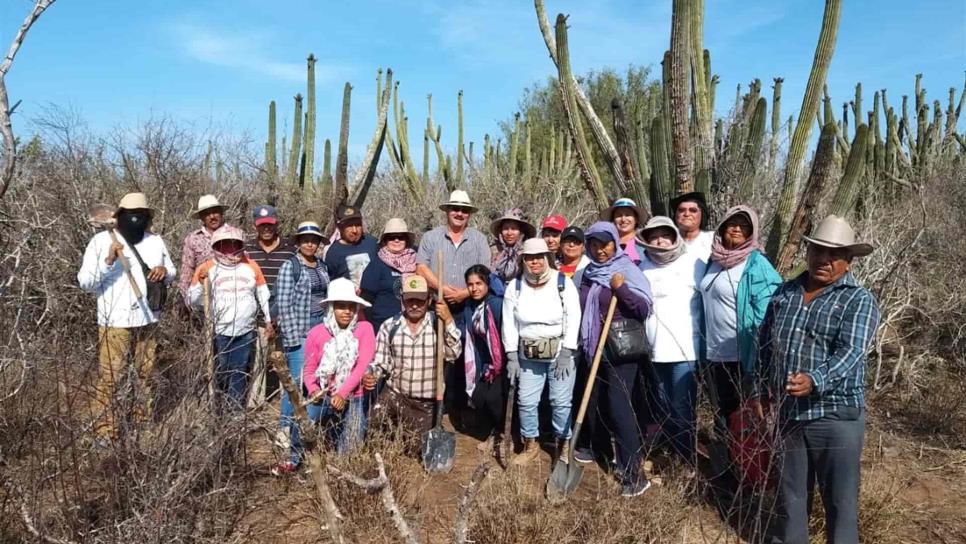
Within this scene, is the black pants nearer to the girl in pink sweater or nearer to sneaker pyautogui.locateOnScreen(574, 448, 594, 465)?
sneaker pyautogui.locateOnScreen(574, 448, 594, 465)

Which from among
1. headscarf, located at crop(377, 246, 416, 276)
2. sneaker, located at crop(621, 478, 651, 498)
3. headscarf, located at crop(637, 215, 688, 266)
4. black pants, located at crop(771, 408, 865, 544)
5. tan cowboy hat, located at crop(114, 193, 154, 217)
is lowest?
sneaker, located at crop(621, 478, 651, 498)

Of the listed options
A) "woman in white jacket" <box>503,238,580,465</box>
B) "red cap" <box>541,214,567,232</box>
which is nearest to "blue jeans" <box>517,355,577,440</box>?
"woman in white jacket" <box>503,238,580,465</box>

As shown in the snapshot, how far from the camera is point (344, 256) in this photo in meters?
5.25

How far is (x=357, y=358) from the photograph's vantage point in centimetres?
420

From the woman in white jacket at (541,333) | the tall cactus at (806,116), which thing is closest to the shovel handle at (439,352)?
the woman in white jacket at (541,333)

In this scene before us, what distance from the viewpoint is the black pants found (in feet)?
9.87

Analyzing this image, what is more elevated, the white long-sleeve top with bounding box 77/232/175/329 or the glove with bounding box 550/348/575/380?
the white long-sleeve top with bounding box 77/232/175/329

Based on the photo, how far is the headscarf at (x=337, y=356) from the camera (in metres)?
4.13

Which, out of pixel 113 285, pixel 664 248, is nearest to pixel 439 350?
pixel 664 248

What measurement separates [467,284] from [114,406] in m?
2.54

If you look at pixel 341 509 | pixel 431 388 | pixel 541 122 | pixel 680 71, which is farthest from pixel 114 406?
pixel 541 122

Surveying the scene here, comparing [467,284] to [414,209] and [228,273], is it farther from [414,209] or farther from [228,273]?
[414,209]

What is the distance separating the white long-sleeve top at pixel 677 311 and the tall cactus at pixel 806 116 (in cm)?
148

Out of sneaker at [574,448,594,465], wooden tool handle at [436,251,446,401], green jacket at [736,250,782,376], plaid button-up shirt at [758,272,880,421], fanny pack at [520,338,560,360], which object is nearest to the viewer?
plaid button-up shirt at [758,272,880,421]
